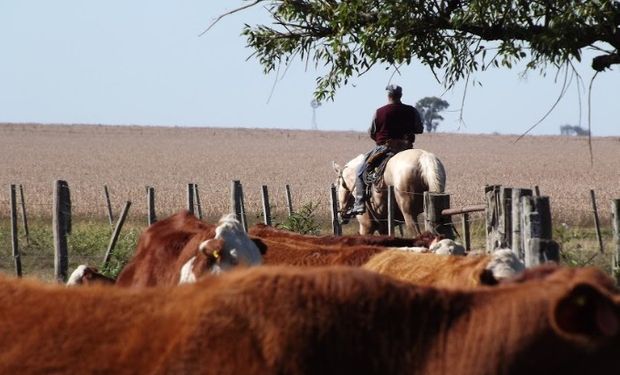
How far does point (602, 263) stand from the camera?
17328 millimetres

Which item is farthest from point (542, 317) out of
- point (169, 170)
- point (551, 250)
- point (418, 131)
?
point (169, 170)

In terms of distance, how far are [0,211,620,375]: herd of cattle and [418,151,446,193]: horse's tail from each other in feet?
40.1

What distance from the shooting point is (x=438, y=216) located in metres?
13.6

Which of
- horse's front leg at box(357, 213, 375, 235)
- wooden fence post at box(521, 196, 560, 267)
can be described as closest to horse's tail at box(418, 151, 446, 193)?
horse's front leg at box(357, 213, 375, 235)

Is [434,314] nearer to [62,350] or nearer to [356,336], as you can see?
[356,336]

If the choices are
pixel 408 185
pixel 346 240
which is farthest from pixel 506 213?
pixel 408 185

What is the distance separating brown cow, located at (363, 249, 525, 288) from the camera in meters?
6.27

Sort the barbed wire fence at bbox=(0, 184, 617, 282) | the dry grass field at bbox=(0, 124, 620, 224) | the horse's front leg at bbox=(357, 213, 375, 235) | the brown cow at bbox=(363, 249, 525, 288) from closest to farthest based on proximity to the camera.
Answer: the brown cow at bbox=(363, 249, 525, 288), the horse's front leg at bbox=(357, 213, 375, 235), the barbed wire fence at bbox=(0, 184, 617, 282), the dry grass field at bbox=(0, 124, 620, 224)

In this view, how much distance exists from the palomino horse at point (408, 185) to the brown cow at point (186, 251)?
774 cm

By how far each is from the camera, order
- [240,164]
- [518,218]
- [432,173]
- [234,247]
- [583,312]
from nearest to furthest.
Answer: [583,312], [234,247], [518,218], [432,173], [240,164]

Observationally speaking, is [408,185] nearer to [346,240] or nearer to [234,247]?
[346,240]

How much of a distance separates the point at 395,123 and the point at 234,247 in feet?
31.9

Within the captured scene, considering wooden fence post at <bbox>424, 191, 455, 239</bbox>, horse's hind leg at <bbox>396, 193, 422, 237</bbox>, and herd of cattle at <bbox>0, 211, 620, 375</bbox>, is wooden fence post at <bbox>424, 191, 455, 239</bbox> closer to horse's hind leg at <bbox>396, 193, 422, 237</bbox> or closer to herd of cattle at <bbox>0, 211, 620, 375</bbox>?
horse's hind leg at <bbox>396, 193, 422, 237</bbox>

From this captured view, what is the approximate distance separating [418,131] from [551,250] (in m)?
8.68
